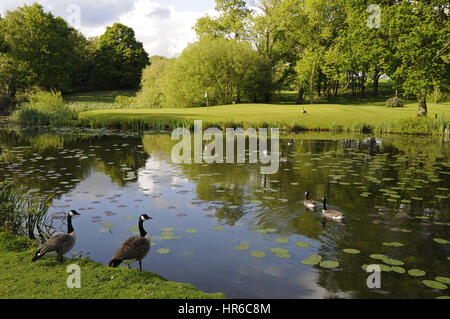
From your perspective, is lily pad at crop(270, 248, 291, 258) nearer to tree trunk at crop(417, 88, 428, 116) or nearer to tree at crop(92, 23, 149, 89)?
tree trunk at crop(417, 88, 428, 116)

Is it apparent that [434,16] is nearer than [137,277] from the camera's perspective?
No

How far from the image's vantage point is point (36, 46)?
2677 inches

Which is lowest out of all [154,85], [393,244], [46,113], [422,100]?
[393,244]

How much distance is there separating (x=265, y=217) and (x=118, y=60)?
89757 millimetres

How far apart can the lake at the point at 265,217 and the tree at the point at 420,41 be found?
1332 centimetres

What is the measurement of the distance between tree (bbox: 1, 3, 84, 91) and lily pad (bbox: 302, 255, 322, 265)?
242 ft

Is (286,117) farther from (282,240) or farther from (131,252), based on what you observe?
(131,252)

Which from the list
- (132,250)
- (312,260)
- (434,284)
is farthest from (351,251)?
(132,250)

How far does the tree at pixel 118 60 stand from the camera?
8725 cm

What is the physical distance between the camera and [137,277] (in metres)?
5.75

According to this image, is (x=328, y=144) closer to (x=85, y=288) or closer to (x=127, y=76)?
(x=85, y=288)

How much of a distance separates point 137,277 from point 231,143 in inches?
741

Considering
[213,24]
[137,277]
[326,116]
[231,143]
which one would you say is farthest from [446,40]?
[213,24]

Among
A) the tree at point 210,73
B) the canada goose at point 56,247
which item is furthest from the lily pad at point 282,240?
the tree at point 210,73
